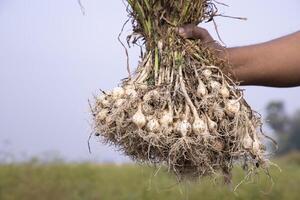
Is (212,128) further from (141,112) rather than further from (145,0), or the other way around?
(145,0)

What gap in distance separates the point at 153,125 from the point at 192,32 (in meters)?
0.29

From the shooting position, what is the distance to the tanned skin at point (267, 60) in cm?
165

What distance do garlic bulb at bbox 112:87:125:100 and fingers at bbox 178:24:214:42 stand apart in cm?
22

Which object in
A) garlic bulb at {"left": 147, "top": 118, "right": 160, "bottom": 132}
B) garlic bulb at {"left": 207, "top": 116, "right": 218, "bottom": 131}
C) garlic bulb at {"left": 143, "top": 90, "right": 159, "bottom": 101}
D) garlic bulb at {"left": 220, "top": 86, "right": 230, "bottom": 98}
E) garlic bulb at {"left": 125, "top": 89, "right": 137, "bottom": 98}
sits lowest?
garlic bulb at {"left": 207, "top": 116, "right": 218, "bottom": 131}

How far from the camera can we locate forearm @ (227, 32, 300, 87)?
5.42 ft

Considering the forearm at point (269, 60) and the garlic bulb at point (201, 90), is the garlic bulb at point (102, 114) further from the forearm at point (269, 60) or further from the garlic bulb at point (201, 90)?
the forearm at point (269, 60)

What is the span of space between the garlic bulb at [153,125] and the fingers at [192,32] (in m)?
0.26

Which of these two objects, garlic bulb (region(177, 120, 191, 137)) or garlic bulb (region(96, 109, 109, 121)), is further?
garlic bulb (region(96, 109, 109, 121))

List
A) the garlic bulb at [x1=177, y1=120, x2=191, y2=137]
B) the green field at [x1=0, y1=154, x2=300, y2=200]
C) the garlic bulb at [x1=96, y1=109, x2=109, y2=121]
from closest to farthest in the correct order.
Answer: the garlic bulb at [x1=177, y1=120, x2=191, y2=137] → the garlic bulb at [x1=96, y1=109, x2=109, y2=121] → the green field at [x1=0, y1=154, x2=300, y2=200]

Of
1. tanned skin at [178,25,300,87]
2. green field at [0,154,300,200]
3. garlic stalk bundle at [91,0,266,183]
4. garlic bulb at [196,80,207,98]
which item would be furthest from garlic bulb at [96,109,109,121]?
green field at [0,154,300,200]

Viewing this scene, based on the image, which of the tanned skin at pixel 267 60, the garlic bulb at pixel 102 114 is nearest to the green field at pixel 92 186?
the tanned skin at pixel 267 60

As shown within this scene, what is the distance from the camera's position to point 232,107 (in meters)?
1.49

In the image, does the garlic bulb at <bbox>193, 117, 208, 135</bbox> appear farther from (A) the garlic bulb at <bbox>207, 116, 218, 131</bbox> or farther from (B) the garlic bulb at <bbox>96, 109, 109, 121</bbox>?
(B) the garlic bulb at <bbox>96, 109, 109, 121</bbox>

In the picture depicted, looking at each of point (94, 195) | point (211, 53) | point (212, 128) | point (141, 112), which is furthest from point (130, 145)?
Result: point (94, 195)
